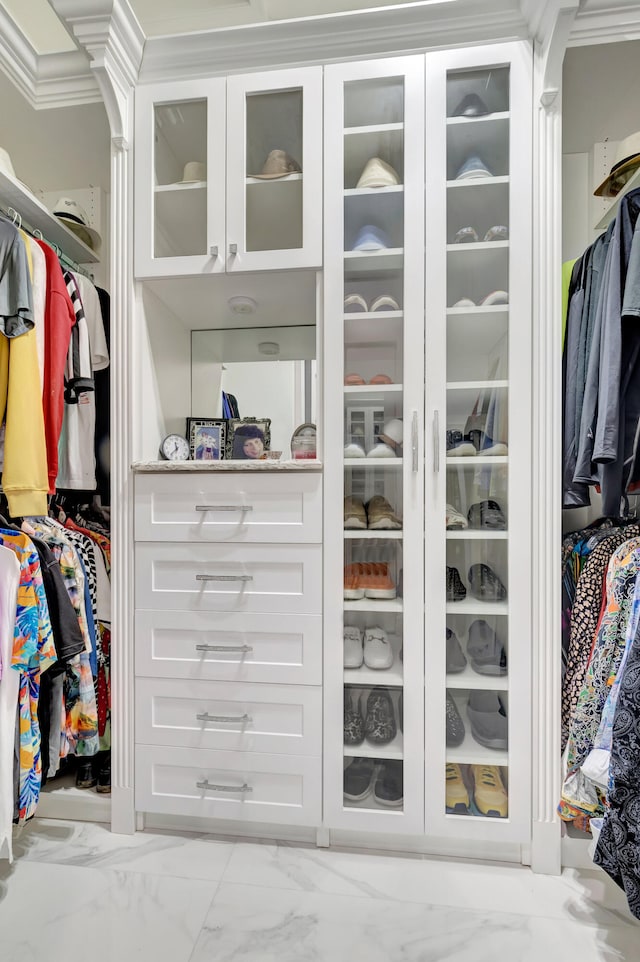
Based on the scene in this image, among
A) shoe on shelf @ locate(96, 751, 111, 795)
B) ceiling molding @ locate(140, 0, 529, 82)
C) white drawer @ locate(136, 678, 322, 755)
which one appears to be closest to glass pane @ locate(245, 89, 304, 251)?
ceiling molding @ locate(140, 0, 529, 82)

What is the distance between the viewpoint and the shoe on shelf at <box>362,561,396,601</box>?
4.49 ft

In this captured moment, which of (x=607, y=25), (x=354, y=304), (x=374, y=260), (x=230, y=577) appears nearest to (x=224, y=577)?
(x=230, y=577)

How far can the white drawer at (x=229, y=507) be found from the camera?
136cm

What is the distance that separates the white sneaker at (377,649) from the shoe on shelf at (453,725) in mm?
196

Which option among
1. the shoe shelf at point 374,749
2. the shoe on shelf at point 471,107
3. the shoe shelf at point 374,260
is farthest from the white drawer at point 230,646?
the shoe on shelf at point 471,107

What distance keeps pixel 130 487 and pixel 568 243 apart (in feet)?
5.28

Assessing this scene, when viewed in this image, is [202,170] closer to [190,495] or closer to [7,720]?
[190,495]

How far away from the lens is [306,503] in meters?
1.36

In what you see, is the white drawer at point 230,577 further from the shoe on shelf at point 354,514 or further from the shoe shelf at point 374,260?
the shoe shelf at point 374,260

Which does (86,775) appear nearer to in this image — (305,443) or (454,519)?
(305,443)

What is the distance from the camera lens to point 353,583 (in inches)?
53.9

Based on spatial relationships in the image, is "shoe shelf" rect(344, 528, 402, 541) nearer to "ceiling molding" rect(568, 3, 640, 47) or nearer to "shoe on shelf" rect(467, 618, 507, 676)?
"shoe on shelf" rect(467, 618, 507, 676)

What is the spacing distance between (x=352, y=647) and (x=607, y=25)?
1.77 metres

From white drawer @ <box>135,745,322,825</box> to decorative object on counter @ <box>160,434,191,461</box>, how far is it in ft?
2.84
